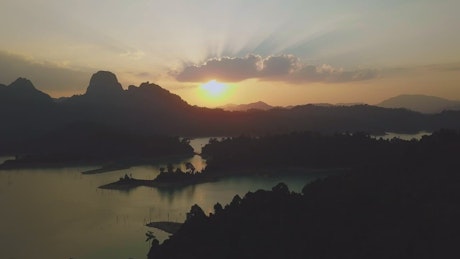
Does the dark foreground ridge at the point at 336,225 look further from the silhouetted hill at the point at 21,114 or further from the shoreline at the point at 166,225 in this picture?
the silhouetted hill at the point at 21,114

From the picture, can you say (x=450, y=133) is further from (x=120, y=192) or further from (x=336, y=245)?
(x=120, y=192)

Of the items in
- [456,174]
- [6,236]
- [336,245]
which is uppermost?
[456,174]

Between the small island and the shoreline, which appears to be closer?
the shoreline

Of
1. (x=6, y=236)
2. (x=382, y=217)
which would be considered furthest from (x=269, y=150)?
(x=382, y=217)

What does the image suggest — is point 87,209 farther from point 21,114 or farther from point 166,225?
point 21,114

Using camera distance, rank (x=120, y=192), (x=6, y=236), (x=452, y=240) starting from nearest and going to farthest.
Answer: (x=452, y=240)
(x=6, y=236)
(x=120, y=192)

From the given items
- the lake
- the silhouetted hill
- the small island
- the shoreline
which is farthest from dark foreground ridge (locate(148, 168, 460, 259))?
the silhouetted hill

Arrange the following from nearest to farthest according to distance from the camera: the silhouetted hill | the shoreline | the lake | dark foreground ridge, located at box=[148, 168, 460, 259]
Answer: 1. dark foreground ridge, located at box=[148, 168, 460, 259]
2. the lake
3. the shoreline
4. the silhouetted hill

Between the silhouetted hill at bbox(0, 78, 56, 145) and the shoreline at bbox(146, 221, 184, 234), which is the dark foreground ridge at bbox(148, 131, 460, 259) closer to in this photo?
the shoreline at bbox(146, 221, 184, 234)
